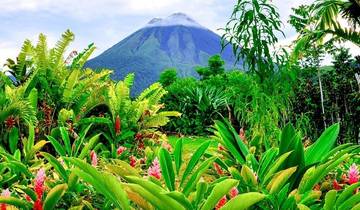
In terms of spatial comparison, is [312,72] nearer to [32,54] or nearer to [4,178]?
[32,54]

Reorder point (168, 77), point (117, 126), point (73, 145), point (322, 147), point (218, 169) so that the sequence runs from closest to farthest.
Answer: point (322, 147)
point (218, 169)
point (73, 145)
point (117, 126)
point (168, 77)

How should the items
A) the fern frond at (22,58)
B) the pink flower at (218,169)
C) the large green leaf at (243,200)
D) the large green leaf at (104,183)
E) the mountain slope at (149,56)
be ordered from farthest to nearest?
the mountain slope at (149,56) < the fern frond at (22,58) < the pink flower at (218,169) < the large green leaf at (104,183) < the large green leaf at (243,200)

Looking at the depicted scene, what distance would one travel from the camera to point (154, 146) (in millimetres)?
4449

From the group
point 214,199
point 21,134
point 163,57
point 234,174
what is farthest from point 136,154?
point 163,57

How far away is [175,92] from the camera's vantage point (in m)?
19.4

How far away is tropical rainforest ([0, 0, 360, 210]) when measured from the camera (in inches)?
62.4

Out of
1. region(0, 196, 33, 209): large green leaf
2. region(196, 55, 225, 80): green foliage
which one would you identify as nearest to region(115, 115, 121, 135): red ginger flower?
region(0, 196, 33, 209): large green leaf

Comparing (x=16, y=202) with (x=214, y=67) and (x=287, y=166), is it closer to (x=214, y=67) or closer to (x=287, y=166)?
(x=287, y=166)

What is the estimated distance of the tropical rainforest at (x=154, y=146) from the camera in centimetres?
159

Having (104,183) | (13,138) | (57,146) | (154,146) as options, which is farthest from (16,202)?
(154,146)

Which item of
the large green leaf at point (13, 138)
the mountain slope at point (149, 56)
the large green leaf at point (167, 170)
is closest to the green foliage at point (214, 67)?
the large green leaf at point (13, 138)

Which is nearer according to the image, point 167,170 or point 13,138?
point 167,170

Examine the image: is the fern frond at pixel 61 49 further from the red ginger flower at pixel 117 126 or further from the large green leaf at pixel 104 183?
the large green leaf at pixel 104 183

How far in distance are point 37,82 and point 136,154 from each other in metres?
1.53
